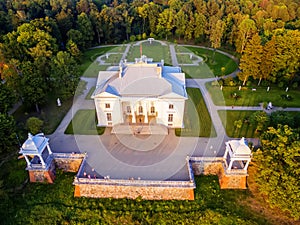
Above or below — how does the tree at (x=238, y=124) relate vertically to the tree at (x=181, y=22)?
below

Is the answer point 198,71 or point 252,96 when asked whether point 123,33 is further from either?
point 252,96

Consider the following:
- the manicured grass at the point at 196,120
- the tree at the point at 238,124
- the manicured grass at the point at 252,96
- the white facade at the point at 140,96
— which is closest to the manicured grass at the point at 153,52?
the manicured grass at the point at 252,96

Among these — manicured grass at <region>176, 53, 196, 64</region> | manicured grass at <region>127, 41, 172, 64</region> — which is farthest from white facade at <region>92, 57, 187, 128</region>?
manicured grass at <region>127, 41, 172, 64</region>

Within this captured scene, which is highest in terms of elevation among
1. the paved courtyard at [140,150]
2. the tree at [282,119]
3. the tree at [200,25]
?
the tree at [200,25]

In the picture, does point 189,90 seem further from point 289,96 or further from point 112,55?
point 112,55

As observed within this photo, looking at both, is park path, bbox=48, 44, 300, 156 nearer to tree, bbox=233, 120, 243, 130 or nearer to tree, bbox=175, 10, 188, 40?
tree, bbox=233, 120, 243, 130

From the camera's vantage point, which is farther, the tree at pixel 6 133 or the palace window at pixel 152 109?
the palace window at pixel 152 109

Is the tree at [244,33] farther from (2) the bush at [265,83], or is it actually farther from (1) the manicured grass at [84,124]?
(1) the manicured grass at [84,124]
